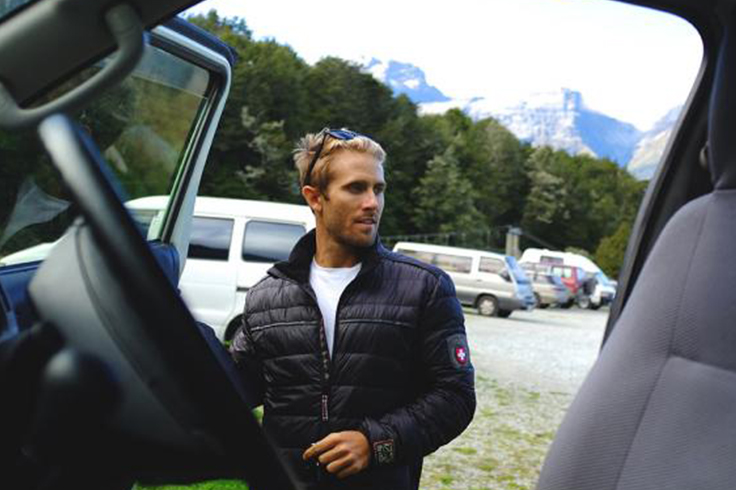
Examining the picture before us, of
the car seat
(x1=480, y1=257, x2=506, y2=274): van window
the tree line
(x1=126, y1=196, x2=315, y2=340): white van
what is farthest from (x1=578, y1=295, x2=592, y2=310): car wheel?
the car seat

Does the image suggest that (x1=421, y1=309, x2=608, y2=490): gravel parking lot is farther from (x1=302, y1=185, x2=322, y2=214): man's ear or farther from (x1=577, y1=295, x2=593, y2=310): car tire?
(x1=577, y1=295, x2=593, y2=310): car tire

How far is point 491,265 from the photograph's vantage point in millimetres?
21375

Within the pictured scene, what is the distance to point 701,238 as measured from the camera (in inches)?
54.6

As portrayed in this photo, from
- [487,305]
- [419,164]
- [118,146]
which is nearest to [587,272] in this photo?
[487,305]

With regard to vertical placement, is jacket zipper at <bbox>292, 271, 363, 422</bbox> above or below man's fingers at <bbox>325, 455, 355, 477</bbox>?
above

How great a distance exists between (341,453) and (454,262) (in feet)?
66.5

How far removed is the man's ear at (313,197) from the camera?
83.1 inches

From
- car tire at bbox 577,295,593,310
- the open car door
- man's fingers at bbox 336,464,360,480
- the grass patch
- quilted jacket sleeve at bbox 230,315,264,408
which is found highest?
the open car door

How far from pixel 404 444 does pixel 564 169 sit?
257 feet

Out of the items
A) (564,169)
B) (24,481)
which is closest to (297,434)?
(24,481)

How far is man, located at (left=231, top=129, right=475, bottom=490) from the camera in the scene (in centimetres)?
188

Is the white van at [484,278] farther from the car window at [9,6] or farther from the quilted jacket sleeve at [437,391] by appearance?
the car window at [9,6]

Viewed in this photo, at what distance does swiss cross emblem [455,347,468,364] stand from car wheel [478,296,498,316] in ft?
63.4

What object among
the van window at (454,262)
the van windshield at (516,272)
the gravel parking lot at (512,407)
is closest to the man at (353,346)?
the gravel parking lot at (512,407)
